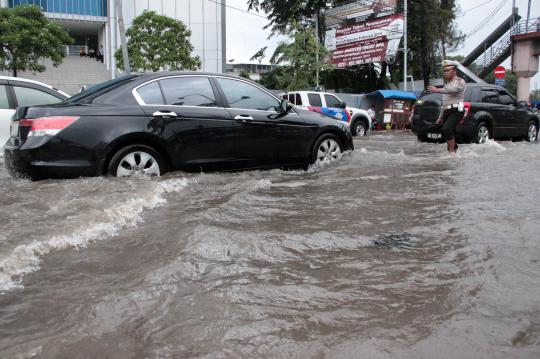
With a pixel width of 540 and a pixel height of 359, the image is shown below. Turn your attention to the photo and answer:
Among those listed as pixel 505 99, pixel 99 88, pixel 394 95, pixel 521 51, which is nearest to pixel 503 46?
pixel 521 51

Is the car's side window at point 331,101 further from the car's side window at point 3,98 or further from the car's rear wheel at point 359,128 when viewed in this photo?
the car's side window at point 3,98

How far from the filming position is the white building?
38375mm

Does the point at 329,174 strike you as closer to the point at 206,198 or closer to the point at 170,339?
the point at 206,198

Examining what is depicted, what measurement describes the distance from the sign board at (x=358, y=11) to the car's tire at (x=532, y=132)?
16.6 metres

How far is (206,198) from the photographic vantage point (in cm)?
454

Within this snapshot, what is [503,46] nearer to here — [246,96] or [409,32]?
[409,32]

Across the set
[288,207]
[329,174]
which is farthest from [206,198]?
[329,174]

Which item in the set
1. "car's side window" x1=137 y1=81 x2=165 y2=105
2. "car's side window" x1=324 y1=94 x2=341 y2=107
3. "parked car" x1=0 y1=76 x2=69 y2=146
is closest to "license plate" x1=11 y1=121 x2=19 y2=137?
"car's side window" x1=137 y1=81 x2=165 y2=105

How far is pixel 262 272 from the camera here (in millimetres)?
2645

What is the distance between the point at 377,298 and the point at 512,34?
31.5 meters

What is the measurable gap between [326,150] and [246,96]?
1.41 metres

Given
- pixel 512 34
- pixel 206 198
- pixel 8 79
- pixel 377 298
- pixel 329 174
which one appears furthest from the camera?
pixel 512 34

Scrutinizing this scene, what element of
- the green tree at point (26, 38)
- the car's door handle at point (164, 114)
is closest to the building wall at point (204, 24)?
the green tree at point (26, 38)

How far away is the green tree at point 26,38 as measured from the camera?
2058cm
